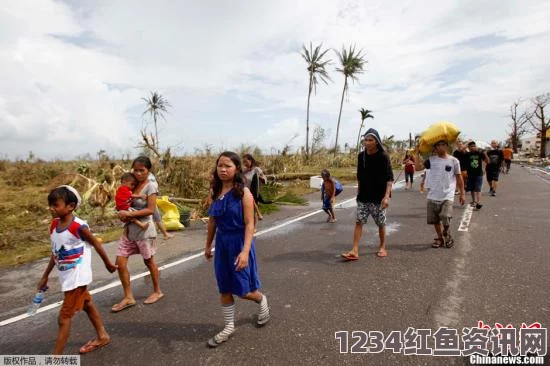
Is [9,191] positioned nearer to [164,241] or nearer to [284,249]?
[164,241]

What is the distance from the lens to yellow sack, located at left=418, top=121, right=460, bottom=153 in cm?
559

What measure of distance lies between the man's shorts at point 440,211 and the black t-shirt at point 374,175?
1.22 metres

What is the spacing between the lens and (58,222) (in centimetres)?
295

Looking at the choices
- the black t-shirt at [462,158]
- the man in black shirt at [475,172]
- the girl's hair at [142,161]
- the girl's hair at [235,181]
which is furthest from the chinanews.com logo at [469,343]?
the black t-shirt at [462,158]

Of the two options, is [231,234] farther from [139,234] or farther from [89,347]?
[89,347]

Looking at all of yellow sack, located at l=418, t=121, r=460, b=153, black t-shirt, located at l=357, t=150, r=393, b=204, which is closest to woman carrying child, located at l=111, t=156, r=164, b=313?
black t-shirt, located at l=357, t=150, r=393, b=204

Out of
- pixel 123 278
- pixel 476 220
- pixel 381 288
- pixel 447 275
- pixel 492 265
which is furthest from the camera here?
pixel 476 220

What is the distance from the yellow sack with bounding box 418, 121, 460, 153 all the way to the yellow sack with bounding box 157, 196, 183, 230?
17.4 ft

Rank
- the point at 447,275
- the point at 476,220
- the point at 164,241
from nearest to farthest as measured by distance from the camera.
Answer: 1. the point at 447,275
2. the point at 164,241
3. the point at 476,220

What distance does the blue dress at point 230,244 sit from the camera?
3.00 metres

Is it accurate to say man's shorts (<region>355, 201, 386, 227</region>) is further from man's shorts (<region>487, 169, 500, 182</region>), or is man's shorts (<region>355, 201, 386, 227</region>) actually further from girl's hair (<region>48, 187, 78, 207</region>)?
man's shorts (<region>487, 169, 500, 182</region>)

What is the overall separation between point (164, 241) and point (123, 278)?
10.2 feet

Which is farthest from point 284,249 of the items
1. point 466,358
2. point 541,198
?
point 541,198

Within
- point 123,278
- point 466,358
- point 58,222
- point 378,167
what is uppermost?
point 378,167
